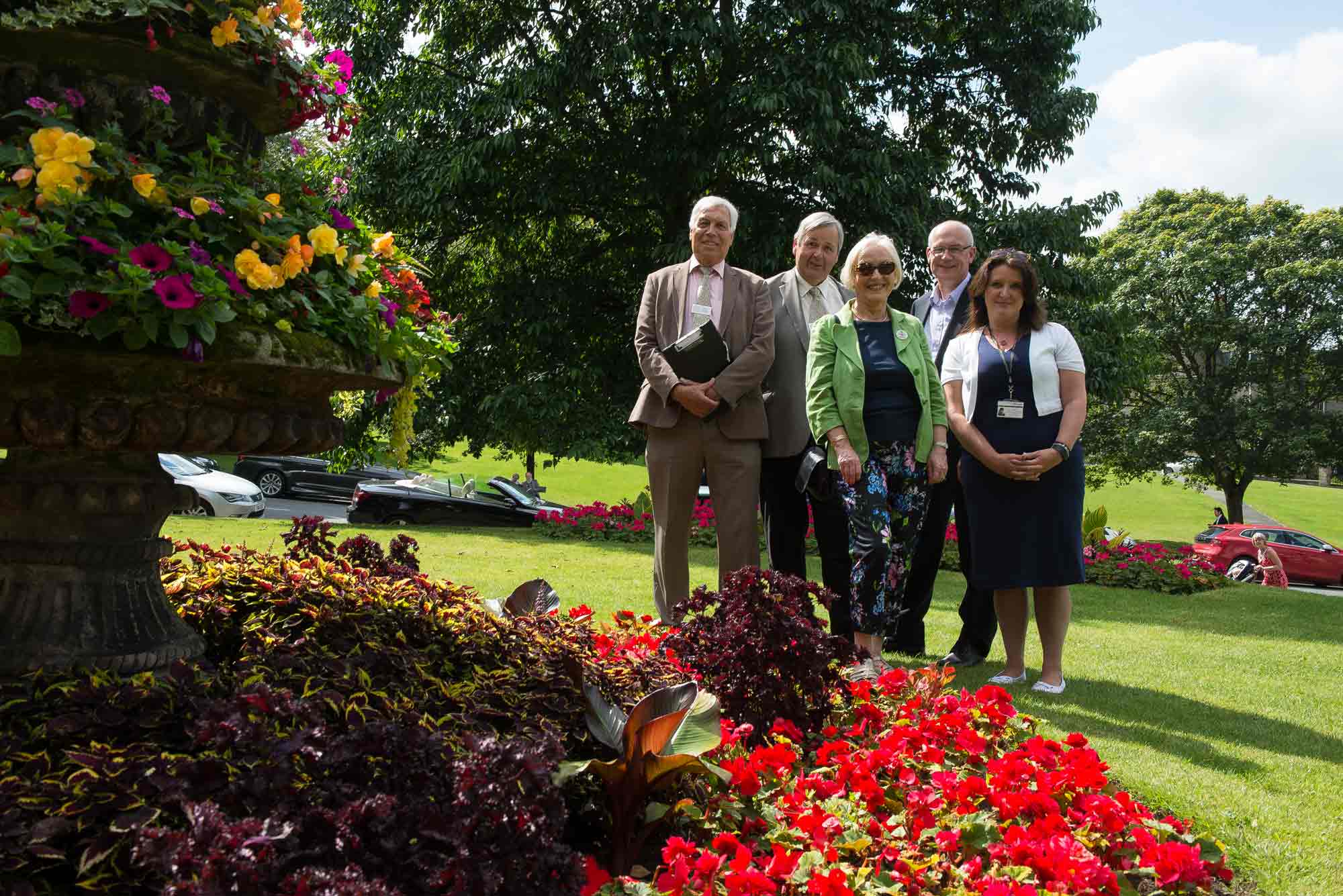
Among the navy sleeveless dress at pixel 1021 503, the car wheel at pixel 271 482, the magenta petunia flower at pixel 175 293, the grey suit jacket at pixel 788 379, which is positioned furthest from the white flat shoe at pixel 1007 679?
the car wheel at pixel 271 482

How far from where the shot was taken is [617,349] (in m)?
15.0

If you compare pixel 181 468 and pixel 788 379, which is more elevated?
pixel 788 379

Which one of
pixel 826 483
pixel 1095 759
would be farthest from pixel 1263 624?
pixel 1095 759

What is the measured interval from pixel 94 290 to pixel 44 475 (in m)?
0.76

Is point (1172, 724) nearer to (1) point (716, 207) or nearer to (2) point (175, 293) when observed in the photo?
(1) point (716, 207)

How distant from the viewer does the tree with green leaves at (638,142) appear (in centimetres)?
1295

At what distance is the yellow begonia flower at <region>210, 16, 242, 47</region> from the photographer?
8.46 ft

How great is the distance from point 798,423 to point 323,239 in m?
3.19

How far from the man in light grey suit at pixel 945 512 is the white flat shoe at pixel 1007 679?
324mm

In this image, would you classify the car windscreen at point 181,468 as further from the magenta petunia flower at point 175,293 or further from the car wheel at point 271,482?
the magenta petunia flower at point 175,293

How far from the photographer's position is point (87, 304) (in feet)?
6.95

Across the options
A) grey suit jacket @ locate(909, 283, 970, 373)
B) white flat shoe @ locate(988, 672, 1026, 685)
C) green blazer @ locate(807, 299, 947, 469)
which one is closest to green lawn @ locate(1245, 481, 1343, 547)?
grey suit jacket @ locate(909, 283, 970, 373)

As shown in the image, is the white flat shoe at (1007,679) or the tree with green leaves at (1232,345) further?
the tree with green leaves at (1232,345)

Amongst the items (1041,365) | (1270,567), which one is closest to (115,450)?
(1041,365)
